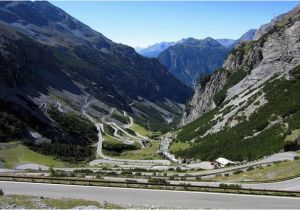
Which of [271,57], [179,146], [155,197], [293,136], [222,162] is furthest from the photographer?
[271,57]

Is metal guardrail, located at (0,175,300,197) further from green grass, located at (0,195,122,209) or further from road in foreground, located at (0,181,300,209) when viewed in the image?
green grass, located at (0,195,122,209)

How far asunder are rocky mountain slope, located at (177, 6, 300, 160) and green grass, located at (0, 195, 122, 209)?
163ft

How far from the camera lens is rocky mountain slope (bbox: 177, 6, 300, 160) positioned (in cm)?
8481

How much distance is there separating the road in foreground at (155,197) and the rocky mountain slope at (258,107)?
41206 mm

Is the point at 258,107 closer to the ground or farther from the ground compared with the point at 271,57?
closer to the ground

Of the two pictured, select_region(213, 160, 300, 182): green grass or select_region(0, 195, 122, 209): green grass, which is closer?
select_region(0, 195, 122, 209): green grass

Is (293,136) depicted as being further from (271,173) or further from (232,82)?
(232,82)

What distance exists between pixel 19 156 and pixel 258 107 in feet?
200

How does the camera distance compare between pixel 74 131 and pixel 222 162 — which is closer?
pixel 222 162

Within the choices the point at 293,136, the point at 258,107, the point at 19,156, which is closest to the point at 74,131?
the point at 19,156

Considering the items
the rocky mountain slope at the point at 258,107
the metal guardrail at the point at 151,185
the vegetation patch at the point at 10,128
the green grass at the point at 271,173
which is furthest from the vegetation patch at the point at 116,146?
the metal guardrail at the point at 151,185

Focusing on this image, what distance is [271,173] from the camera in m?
57.4

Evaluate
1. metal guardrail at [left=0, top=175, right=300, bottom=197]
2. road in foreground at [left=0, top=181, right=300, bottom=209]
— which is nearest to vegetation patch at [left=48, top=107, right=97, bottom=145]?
metal guardrail at [left=0, top=175, right=300, bottom=197]

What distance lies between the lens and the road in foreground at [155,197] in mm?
36062
